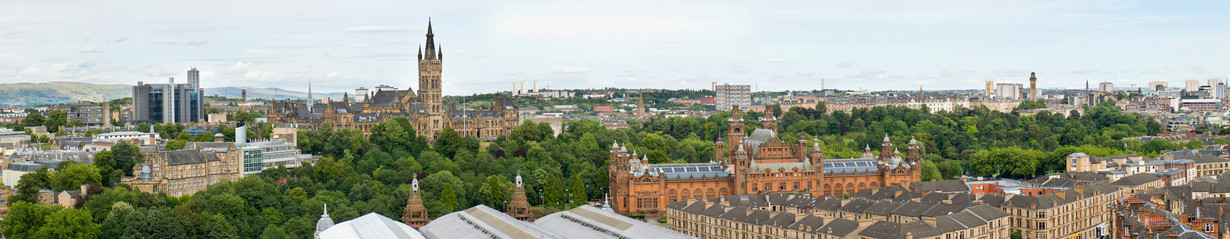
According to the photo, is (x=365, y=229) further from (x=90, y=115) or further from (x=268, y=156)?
(x=90, y=115)

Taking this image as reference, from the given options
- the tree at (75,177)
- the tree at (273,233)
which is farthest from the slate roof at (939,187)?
the tree at (75,177)

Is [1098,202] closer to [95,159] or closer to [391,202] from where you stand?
[391,202]

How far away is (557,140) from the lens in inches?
5827

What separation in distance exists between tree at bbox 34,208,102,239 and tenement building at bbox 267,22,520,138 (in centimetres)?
5447

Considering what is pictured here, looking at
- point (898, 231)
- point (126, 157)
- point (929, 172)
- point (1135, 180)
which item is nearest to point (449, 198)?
point (126, 157)

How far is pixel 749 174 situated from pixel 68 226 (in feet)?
176

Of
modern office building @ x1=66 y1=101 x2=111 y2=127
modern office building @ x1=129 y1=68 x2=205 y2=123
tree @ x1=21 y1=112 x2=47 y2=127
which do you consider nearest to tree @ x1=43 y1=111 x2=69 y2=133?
tree @ x1=21 y1=112 x2=47 y2=127

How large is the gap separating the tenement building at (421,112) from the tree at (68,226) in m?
54.5

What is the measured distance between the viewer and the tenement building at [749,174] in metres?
106

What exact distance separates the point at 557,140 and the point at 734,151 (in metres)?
41.7

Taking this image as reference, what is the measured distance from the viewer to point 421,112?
494ft

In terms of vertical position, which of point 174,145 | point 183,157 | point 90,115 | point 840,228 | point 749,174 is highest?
point 90,115

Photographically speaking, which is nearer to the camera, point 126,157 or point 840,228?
point 840,228

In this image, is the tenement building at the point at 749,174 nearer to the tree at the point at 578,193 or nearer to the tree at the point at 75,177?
the tree at the point at 578,193
